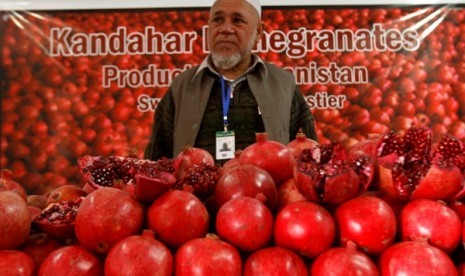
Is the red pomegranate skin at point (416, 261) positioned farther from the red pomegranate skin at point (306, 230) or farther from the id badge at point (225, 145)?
the id badge at point (225, 145)

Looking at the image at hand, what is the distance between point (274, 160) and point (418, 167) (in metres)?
0.36

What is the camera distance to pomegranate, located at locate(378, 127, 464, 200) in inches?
41.8

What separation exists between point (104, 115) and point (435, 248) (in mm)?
2852

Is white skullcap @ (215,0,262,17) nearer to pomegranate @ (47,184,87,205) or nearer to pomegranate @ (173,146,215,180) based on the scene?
pomegranate @ (173,146,215,180)

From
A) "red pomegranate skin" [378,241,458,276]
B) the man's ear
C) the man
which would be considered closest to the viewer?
"red pomegranate skin" [378,241,458,276]

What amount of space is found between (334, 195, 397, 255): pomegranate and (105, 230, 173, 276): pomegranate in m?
0.38

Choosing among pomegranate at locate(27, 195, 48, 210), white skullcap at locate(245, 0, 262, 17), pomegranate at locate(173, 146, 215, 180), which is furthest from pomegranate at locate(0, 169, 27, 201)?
white skullcap at locate(245, 0, 262, 17)

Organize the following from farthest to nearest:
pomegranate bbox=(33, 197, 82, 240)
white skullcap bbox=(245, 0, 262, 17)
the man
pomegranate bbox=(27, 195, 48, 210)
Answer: white skullcap bbox=(245, 0, 262, 17) < the man < pomegranate bbox=(27, 195, 48, 210) < pomegranate bbox=(33, 197, 82, 240)

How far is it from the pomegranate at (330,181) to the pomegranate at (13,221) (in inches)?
25.1

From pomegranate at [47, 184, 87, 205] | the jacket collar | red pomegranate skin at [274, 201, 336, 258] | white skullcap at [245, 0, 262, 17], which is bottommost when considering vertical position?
red pomegranate skin at [274, 201, 336, 258]

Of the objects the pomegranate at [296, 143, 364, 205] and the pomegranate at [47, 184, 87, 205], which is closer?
the pomegranate at [296, 143, 364, 205]

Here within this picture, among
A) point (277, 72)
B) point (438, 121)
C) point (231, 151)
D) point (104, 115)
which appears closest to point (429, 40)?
point (438, 121)

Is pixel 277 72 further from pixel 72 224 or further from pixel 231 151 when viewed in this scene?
pixel 72 224

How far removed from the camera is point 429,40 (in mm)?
3498
